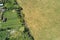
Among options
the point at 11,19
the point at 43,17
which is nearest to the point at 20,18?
the point at 11,19

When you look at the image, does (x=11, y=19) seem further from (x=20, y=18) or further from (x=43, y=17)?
(x=43, y=17)

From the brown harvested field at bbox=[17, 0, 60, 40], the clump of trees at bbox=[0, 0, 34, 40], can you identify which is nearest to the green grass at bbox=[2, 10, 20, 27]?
the clump of trees at bbox=[0, 0, 34, 40]

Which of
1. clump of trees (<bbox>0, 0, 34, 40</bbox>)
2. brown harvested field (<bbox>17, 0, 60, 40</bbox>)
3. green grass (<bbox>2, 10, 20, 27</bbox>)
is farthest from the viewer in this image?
green grass (<bbox>2, 10, 20, 27</bbox>)

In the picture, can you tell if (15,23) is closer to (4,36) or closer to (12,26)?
(12,26)

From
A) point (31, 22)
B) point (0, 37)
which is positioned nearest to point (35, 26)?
point (31, 22)

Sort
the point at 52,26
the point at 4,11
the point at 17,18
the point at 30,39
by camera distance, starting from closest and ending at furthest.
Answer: the point at 30,39 < the point at 52,26 < the point at 17,18 < the point at 4,11

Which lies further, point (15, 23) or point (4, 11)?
point (4, 11)

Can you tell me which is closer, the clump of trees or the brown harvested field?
the clump of trees

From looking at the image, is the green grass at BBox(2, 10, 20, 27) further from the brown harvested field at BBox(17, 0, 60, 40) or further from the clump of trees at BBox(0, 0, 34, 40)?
the brown harvested field at BBox(17, 0, 60, 40)

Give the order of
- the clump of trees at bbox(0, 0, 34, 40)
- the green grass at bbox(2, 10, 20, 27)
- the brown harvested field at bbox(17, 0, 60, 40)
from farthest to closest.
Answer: the green grass at bbox(2, 10, 20, 27) → the brown harvested field at bbox(17, 0, 60, 40) → the clump of trees at bbox(0, 0, 34, 40)
